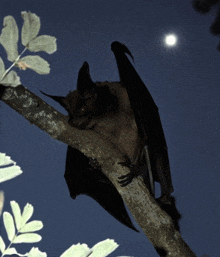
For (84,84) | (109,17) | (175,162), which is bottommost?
(175,162)

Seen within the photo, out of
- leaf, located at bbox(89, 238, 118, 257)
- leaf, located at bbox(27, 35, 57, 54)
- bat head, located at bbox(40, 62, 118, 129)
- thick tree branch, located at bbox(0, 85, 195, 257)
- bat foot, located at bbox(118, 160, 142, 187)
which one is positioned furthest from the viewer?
bat head, located at bbox(40, 62, 118, 129)

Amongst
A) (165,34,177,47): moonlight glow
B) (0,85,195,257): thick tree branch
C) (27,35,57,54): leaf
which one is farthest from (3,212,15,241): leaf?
(165,34,177,47): moonlight glow

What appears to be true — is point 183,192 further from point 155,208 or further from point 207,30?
point 207,30

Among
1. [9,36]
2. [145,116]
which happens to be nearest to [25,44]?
[9,36]

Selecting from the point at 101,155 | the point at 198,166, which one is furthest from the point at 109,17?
the point at 198,166

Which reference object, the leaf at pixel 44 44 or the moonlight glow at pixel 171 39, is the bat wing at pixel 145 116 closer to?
the moonlight glow at pixel 171 39

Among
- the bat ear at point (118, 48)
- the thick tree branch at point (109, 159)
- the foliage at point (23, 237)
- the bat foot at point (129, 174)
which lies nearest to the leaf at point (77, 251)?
the foliage at point (23, 237)

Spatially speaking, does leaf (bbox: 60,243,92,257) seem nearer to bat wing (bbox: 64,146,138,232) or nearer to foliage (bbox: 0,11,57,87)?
foliage (bbox: 0,11,57,87)

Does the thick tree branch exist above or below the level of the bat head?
below
